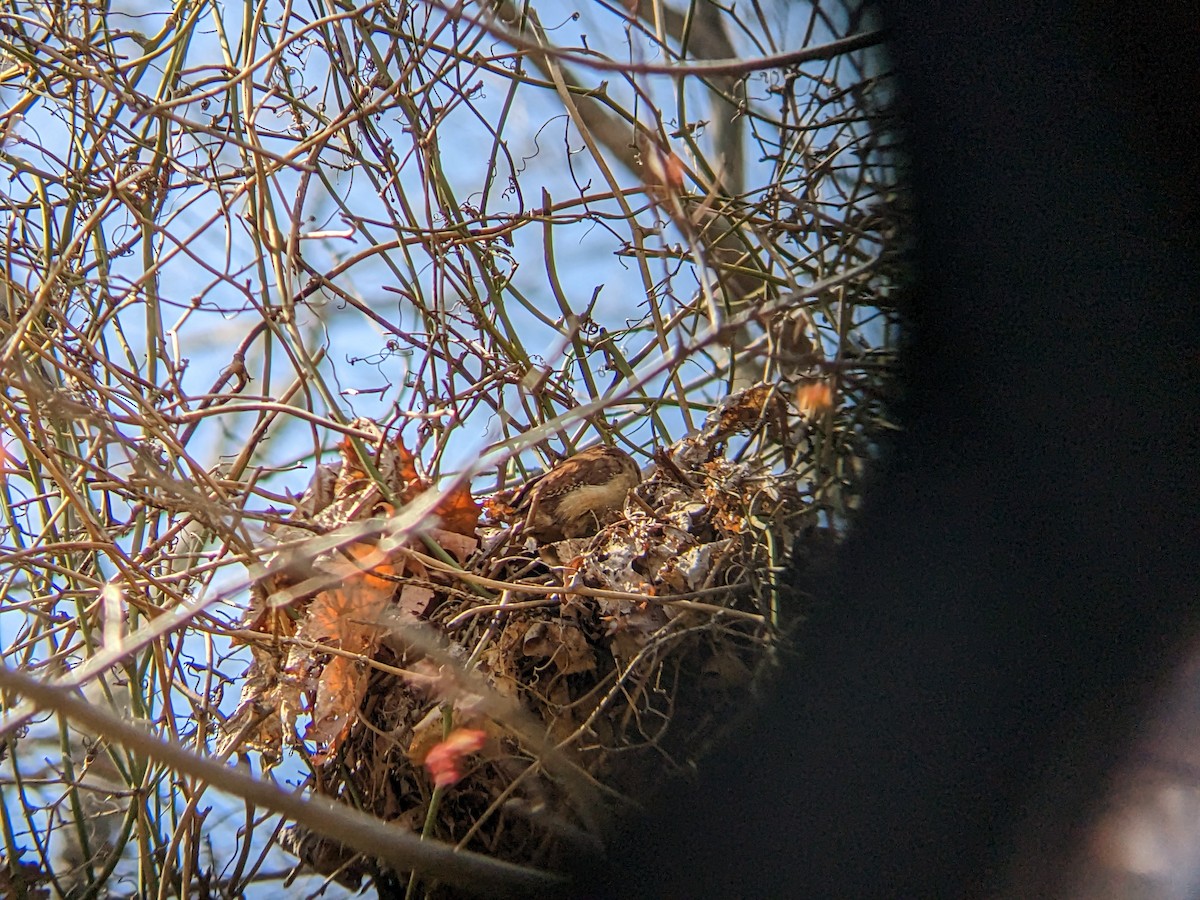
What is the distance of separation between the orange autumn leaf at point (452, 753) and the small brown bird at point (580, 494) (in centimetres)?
18

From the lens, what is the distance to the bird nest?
1.82ft

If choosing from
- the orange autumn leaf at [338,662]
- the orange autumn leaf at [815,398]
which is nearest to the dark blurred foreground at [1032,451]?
the orange autumn leaf at [815,398]

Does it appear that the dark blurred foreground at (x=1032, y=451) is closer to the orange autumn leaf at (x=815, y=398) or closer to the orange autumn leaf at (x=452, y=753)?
the orange autumn leaf at (x=815, y=398)

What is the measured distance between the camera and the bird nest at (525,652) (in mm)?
556

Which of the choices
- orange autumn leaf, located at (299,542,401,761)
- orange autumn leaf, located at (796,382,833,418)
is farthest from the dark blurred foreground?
orange autumn leaf, located at (299,542,401,761)

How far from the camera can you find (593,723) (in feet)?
1.89

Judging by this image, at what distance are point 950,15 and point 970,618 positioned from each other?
1.13ft

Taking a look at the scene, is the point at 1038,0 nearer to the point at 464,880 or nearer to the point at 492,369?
the point at 492,369

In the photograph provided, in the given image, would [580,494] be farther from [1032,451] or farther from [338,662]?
[1032,451]

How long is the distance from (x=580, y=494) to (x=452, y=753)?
0.75ft

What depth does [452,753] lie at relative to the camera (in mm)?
517

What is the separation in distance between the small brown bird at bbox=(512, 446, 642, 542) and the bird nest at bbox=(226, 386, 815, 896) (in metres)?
0.02

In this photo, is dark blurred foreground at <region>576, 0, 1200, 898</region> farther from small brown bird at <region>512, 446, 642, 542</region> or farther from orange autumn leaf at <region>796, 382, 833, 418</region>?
small brown bird at <region>512, 446, 642, 542</region>

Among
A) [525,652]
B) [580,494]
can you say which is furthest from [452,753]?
[580,494]
